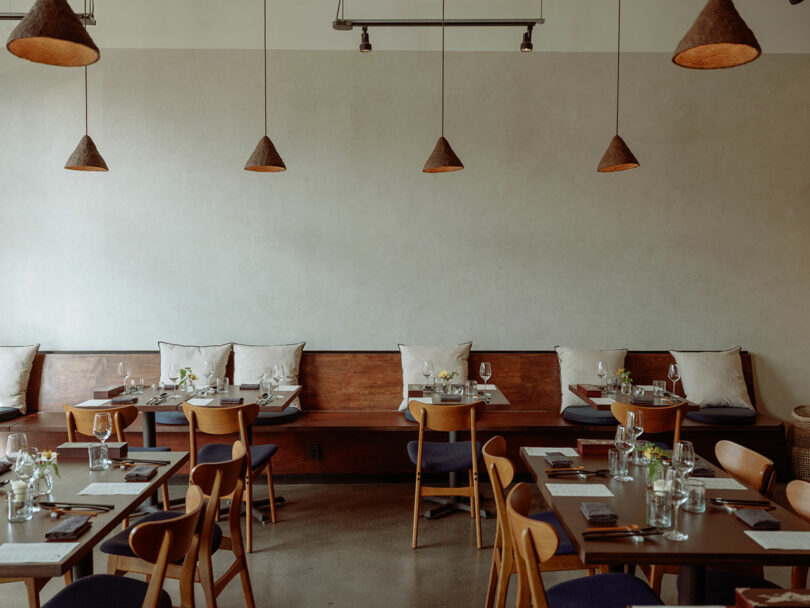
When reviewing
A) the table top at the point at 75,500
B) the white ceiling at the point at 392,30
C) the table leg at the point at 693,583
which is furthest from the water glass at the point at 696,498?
the white ceiling at the point at 392,30

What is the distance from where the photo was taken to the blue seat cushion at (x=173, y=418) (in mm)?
4988

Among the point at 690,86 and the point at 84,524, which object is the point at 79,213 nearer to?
the point at 84,524

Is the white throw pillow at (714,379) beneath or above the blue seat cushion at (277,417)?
above

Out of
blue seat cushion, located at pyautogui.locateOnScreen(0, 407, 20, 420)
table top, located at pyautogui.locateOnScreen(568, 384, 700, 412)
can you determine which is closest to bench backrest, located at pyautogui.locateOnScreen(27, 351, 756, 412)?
blue seat cushion, located at pyautogui.locateOnScreen(0, 407, 20, 420)

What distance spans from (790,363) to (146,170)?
6.15 meters

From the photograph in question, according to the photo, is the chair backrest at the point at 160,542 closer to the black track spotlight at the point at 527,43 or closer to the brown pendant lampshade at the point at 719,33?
the brown pendant lampshade at the point at 719,33

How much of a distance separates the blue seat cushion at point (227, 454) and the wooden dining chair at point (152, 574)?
161 cm

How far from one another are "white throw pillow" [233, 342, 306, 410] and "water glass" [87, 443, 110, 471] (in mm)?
2422

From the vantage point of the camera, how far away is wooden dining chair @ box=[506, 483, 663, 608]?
2.02m

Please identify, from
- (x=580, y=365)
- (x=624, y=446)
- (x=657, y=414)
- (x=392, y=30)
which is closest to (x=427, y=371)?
(x=580, y=365)

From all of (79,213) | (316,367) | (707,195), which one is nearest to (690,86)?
(707,195)

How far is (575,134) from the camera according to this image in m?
5.60

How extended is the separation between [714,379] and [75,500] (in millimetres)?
4949

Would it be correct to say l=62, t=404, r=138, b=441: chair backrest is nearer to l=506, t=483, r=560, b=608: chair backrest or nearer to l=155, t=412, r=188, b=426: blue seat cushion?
l=155, t=412, r=188, b=426: blue seat cushion
